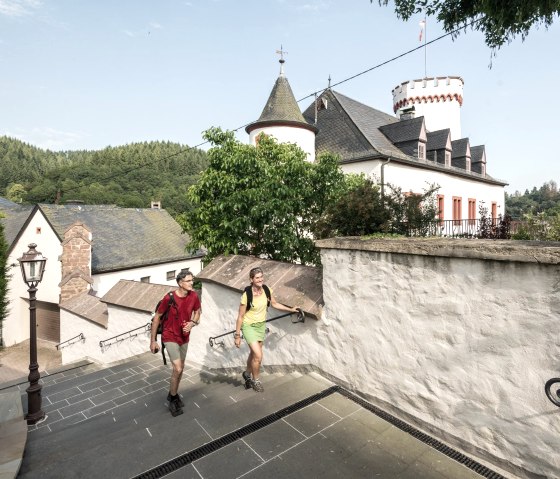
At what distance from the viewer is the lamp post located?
5473mm

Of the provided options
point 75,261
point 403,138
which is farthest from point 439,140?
point 75,261

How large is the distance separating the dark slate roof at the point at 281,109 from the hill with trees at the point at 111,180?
89.8 feet

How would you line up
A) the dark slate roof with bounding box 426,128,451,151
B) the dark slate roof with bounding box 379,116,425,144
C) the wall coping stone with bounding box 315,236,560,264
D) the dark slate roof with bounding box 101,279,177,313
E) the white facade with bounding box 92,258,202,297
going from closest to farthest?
the wall coping stone with bounding box 315,236,560,264
the dark slate roof with bounding box 101,279,177,313
the white facade with bounding box 92,258,202,297
the dark slate roof with bounding box 379,116,425,144
the dark slate roof with bounding box 426,128,451,151

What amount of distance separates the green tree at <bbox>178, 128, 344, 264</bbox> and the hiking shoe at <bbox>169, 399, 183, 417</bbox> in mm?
4470

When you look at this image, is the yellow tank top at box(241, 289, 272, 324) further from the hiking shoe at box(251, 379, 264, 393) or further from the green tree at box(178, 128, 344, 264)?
the green tree at box(178, 128, 344, 264)

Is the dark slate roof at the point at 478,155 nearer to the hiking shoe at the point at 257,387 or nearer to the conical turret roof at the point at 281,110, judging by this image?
the conical turret roof at the point at 281,110

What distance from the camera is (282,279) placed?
5184mm

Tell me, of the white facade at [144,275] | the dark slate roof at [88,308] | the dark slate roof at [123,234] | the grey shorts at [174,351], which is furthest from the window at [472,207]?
the grey shorts at [174,351]

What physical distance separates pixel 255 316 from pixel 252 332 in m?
0.22

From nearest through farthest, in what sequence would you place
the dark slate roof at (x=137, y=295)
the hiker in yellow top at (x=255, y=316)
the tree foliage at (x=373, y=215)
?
the hiker in yellow top at (x=255, y=316) → the tree foliage at (x=373, y=215) → the dark slate roof at (x=137, y=295)

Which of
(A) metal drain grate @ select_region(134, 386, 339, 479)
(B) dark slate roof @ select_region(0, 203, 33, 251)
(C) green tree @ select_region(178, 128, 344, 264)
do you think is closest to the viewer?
(A) metal drain grate @ select_region(134, 386, 339, 479)

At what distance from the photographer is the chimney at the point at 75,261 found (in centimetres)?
1573

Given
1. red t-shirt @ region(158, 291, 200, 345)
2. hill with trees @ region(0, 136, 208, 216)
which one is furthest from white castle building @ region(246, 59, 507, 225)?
hill with trees @ region(0, 136, 208, 216)

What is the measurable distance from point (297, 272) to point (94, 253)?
60.8ft
